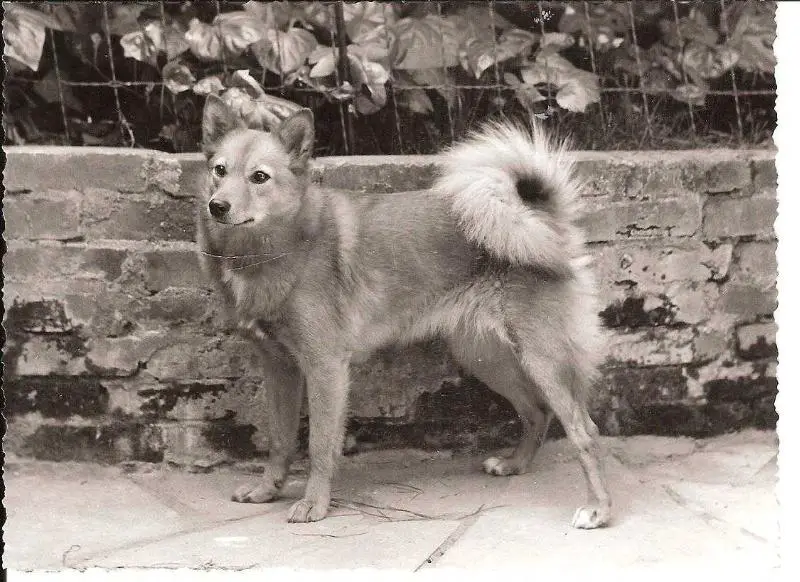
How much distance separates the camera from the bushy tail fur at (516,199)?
3.68 metres

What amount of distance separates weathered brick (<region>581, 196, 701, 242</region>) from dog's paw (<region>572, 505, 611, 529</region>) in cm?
126

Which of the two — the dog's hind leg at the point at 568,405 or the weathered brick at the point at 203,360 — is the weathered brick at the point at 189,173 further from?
the dog's hind leg at the point at 568,405

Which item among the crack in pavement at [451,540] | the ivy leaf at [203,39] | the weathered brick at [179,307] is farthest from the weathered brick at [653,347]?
the ivy leaf at [203,39]

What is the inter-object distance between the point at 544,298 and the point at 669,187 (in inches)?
38.9

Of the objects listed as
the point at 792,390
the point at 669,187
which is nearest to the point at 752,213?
the point at 669,187

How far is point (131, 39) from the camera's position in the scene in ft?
14.6

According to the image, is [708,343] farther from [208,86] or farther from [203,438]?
[208,86]

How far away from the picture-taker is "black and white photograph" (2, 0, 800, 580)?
3.57 meters

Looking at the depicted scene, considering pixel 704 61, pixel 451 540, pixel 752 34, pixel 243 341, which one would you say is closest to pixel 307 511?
pixel 451 540

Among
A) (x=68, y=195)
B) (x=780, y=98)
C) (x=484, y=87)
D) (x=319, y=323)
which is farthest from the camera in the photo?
(x=484, y=87)

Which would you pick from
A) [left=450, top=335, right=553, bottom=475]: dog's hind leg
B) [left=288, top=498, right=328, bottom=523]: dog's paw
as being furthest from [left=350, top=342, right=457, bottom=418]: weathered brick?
[left=288, top=498, right=328, bottom=523]: dog's paw

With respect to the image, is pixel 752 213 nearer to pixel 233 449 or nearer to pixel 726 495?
pixel 726 495

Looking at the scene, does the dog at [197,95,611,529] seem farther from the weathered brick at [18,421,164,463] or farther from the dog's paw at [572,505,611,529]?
the weathered brick at [18,421,164,463]

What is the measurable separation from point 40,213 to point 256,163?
1.13 metres
